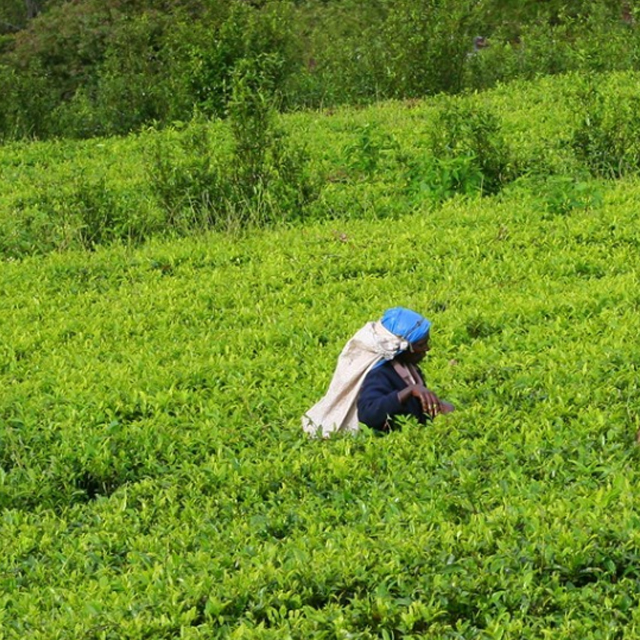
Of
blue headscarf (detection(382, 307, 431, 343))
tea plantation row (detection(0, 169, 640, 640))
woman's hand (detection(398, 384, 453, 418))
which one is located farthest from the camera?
blue headscarf (detection(382, 307, 431, 343))

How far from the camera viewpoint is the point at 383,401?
605 centimetres

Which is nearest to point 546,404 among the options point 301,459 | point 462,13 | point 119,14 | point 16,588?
point 301,459

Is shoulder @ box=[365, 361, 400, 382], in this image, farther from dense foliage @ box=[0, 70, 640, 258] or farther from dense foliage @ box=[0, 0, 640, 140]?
dense foliage @ box=[0, 0, 640, 140]

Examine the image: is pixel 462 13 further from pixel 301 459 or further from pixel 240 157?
pixel 301 459

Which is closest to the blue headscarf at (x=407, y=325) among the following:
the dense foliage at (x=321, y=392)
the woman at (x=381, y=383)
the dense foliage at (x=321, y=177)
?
the woman at (x=381, y=383)

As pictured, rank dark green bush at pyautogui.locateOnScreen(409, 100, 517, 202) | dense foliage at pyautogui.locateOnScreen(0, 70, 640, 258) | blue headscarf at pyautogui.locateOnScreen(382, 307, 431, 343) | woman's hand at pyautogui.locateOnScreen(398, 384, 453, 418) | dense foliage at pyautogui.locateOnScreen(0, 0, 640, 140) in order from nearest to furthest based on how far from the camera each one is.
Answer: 1. woman's hand at pyautogui.locateOnScreen(398, 384, 453, 418)
2. blue headscarf at pyautogui.locateOnScreen(382, 307, 431, 343)
3. dense foliage at pyautogui.locateOnScreen(0, 70, 640, 258)
4. dark green bush at pyautogui.locateOnScreen(409, 100, 517, 202)
5. dense foliage at pyautogui.locateOnScreen(0, 0, 640, 140)

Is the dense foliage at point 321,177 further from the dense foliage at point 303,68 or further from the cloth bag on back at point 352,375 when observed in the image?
the cloth bag on back at point 352,375

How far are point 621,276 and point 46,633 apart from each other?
502 centimetres

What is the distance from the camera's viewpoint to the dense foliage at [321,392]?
4512 mm

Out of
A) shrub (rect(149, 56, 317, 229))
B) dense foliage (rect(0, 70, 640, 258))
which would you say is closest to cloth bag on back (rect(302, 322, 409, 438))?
dense foliage (rect(0, 70, 640, 258))

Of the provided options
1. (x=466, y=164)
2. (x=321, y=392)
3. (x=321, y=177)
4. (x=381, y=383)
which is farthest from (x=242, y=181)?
(x=381, y=383)

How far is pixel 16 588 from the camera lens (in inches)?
197

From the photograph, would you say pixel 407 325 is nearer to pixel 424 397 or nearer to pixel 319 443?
pixel 424 397

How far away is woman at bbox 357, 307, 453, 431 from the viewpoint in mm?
6043
